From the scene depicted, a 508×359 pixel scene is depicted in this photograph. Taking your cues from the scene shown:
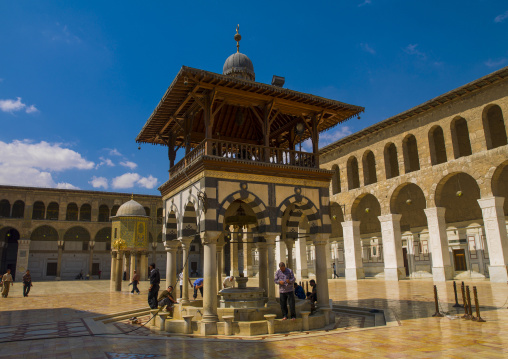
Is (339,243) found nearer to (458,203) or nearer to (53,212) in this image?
(458,203)

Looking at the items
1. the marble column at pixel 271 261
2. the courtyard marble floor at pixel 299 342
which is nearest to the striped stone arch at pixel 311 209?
the marble column at pixel 271 261

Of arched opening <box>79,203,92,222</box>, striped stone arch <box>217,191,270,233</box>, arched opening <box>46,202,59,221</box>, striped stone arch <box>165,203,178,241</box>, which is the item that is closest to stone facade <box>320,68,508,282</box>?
striped stone arch <box>217,191,270,233</box>

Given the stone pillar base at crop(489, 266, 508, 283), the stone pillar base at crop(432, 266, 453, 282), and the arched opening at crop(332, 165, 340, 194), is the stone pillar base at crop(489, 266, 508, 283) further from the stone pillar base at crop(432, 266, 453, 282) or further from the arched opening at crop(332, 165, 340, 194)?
the arched opening at crop(332, 165, 340, 194)

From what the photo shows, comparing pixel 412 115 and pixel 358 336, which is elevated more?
pixel 412 115

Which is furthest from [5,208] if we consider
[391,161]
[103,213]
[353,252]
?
[391,161]

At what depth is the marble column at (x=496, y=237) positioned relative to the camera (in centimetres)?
1775

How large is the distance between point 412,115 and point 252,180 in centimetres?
1610

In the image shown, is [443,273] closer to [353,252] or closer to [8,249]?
[353,252]

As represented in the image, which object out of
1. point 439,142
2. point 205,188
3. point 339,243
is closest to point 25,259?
point 339,243

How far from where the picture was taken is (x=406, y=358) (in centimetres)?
559

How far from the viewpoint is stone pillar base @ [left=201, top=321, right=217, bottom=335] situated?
850cm

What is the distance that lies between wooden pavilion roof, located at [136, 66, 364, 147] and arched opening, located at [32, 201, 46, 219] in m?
30.9

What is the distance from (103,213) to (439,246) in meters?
34.1

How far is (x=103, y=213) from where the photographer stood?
4166 cm
